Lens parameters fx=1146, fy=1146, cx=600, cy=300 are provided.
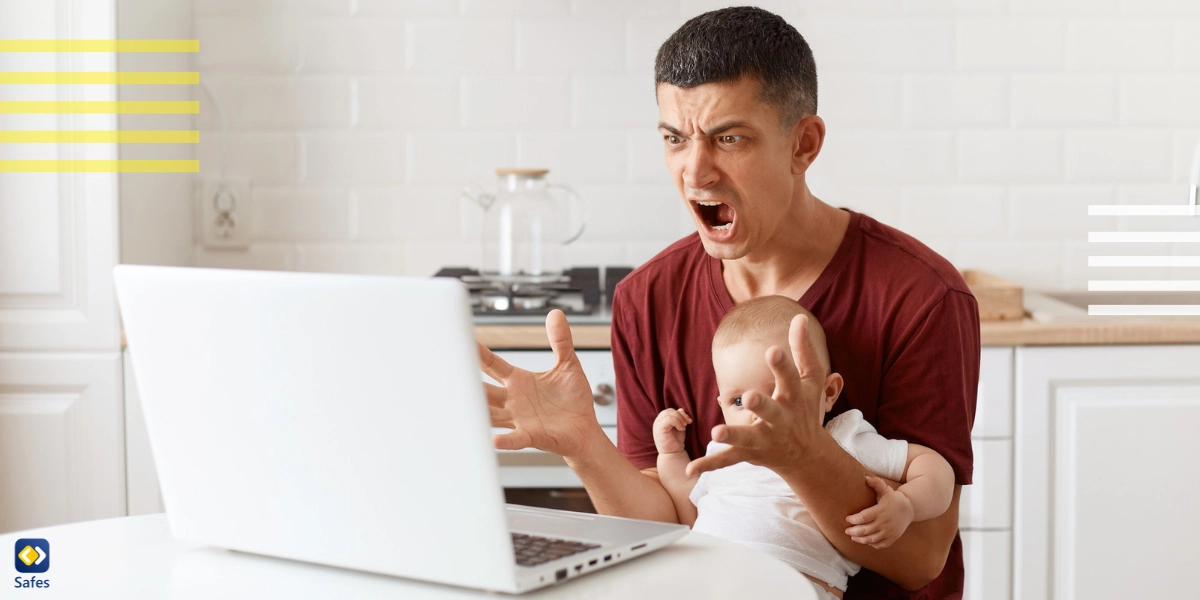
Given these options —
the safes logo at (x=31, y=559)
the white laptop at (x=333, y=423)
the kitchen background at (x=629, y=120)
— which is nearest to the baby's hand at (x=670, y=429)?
the white laptop at (x=333, y=423)

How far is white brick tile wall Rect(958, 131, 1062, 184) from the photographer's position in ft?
7.70

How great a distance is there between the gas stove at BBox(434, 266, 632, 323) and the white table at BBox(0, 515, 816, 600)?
3.38 feet

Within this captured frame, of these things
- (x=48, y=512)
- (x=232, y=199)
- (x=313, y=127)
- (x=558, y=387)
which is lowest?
(x=48, y=512)

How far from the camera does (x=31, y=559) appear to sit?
0.89m

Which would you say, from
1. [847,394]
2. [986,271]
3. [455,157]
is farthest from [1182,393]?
[455,157]

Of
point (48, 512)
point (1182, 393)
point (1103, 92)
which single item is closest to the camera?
point (1182, 393)

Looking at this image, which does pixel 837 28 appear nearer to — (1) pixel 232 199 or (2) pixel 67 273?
(1) pixel 232 199

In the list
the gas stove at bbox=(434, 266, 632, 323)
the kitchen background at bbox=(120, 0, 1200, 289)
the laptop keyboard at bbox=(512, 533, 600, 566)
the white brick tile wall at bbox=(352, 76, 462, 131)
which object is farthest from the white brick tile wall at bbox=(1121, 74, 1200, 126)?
the laptop keyboard at bbox=(512, 533, 600, 566)

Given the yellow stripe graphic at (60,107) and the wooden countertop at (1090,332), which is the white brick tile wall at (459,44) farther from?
the wooden countertop at (1090,332)

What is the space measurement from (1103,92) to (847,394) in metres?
1.40

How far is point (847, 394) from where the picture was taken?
127 cm

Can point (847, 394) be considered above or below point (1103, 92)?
below

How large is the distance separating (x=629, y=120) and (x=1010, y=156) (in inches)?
30.9

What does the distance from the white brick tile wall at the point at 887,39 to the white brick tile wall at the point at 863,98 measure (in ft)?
0.13
